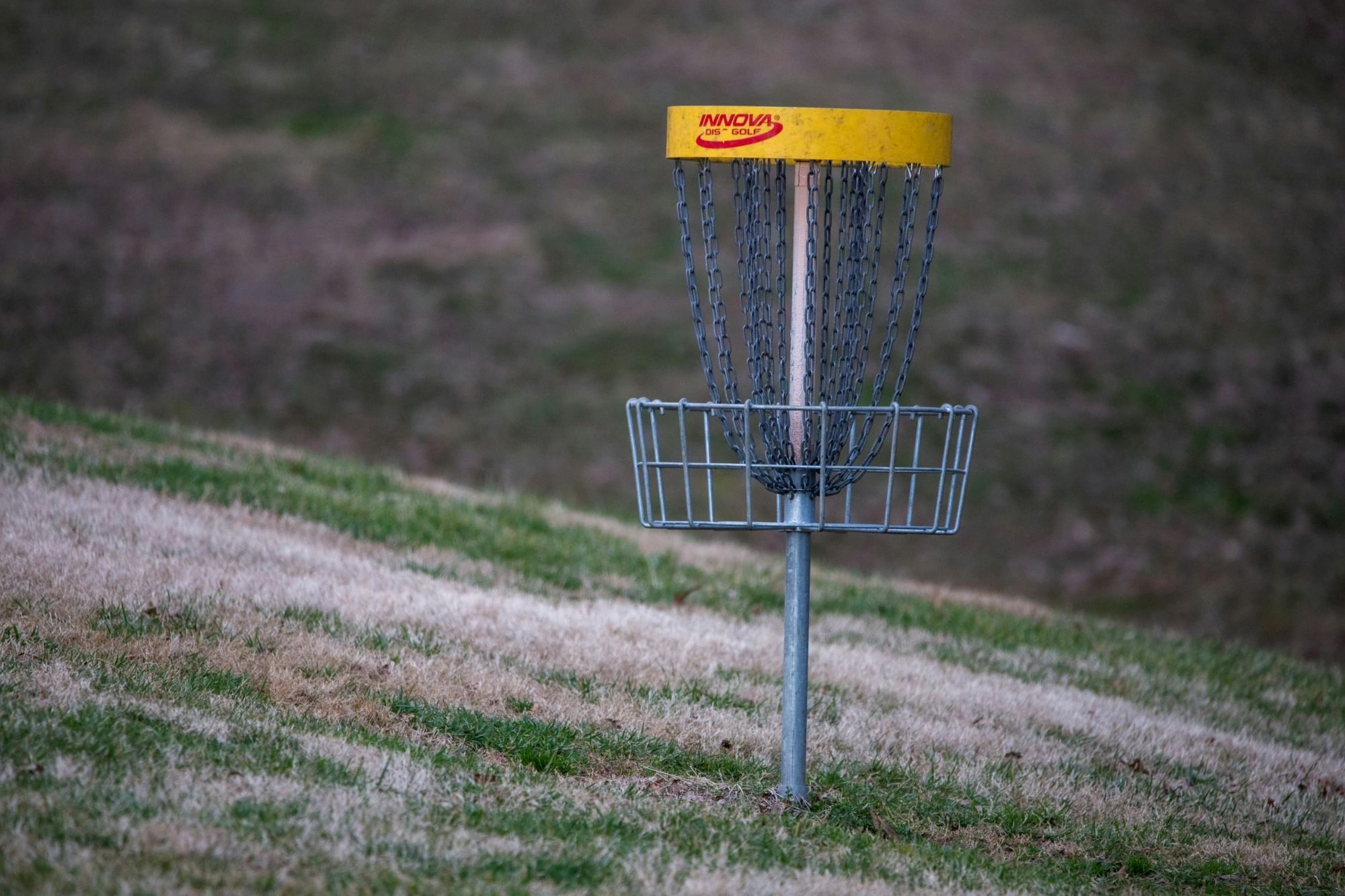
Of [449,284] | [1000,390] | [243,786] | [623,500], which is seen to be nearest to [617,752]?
[243,786]

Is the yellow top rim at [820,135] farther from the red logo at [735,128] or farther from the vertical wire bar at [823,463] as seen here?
the vertical wire bar at [823,463]

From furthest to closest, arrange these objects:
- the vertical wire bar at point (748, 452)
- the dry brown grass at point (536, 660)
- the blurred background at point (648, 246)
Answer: the blurred background at point (648, 246)
the dry brown grass at point (536, 660)
the vertical wire bar at point (748, 452)

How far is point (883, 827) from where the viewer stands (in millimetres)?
5035

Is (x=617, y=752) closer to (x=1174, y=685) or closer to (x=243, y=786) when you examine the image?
(x=243, y=786)

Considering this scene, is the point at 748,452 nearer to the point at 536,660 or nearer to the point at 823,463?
the point at 823,463

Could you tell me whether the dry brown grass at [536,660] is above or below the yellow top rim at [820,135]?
below

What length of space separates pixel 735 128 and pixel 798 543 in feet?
4.79

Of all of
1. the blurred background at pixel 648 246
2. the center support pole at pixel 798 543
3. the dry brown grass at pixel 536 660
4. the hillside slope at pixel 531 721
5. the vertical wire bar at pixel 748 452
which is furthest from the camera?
the blurred background at pixel 648 246

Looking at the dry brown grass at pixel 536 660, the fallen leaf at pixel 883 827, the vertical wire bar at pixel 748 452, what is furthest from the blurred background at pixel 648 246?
the vertical wire bar at pixel 748 452

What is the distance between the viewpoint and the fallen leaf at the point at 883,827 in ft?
16.4

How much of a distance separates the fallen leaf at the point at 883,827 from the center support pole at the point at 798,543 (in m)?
0.27

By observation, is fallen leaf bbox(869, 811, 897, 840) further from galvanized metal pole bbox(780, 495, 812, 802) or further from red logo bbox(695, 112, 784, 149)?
red logo bbox(695, 112, 784, 149)

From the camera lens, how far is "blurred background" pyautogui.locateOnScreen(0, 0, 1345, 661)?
16.7 metres

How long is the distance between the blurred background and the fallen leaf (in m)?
9.40
